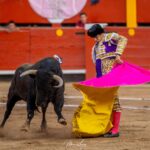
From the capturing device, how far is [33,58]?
11492mm

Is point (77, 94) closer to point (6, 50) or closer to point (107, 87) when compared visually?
point (6, 50)

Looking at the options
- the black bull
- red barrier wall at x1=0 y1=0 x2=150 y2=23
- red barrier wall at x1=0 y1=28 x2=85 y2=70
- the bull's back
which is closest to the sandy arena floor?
the black bull

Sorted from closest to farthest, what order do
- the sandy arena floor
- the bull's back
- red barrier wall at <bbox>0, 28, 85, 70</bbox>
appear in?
the sandy arena floor < the bull's back < red barrier wall at <bbox>0, 28, 85, 70</bbox>

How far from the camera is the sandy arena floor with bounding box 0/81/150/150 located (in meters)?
5.51

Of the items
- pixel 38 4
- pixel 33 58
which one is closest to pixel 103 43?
pixel 33 58

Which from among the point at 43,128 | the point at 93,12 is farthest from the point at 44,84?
the point at 93,12

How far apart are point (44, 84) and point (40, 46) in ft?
18.8

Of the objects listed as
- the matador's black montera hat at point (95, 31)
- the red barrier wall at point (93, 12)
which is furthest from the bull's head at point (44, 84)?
the red barrier wall at point (93, 12)

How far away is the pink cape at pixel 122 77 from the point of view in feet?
19.6

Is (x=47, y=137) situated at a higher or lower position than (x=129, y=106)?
higher

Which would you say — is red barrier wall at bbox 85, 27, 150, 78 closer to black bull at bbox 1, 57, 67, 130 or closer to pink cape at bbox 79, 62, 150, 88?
black bull at bbox 1, 57, 67, 130

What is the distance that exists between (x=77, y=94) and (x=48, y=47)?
2.12m

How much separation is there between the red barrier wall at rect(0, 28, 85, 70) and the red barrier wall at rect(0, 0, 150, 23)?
50.0 inches

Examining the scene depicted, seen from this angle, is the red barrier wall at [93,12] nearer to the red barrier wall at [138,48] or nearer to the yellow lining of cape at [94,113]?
the red barrier wall at [138,48]
